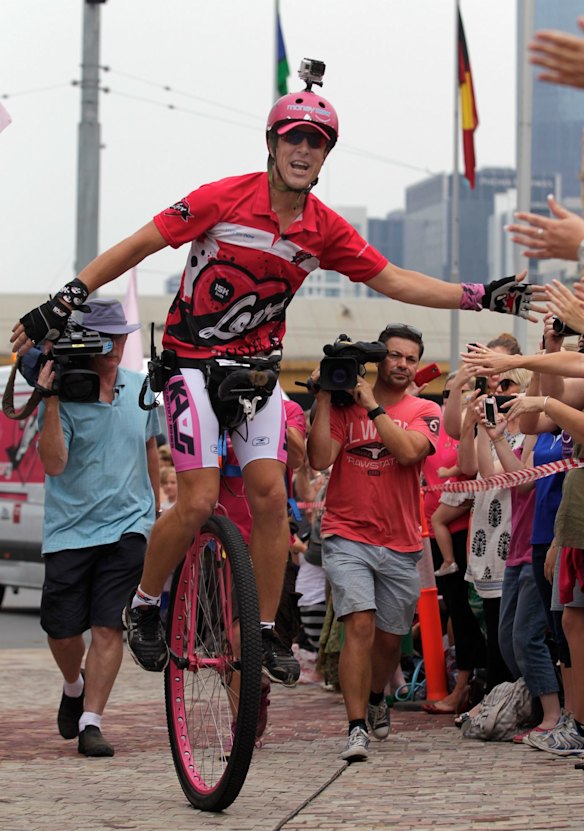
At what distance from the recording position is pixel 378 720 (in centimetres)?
784

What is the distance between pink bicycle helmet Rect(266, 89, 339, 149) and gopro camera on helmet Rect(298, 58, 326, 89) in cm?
19

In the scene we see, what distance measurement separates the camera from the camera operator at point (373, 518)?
25.3ft

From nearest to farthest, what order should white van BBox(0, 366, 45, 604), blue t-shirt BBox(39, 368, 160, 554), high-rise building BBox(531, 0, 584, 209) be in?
blue t-shirt BBox(39, 368, 160, 554), white van BBox(0, 366, 45, 604), high-rise building BBox(531, 0, 584, 209)

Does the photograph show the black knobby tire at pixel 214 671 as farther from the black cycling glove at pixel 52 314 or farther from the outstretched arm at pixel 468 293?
the outstretched arm at pixel 468 293

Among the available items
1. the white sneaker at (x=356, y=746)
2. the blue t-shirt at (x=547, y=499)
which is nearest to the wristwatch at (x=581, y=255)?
the blue t-shirt at (x=547, y=499)

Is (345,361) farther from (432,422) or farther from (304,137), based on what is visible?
(304,137)

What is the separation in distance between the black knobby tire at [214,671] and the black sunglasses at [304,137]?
152 cm

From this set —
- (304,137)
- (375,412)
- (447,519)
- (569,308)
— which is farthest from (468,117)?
(569,308)

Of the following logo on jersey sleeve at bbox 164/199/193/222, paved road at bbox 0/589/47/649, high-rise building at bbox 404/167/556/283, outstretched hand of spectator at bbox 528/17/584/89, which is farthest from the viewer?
high-rise building at bbox 404/167/556/283

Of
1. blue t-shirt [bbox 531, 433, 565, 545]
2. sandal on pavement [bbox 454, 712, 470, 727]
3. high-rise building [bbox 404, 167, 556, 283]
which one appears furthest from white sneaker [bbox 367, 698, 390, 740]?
high-rise building [bbox 404, 167, 556, 283]

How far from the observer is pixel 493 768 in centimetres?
658

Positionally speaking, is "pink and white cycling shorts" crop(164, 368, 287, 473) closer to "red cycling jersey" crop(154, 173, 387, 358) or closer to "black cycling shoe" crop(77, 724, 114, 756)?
"red cycling jersey" crop(154, 173, 387, 358)

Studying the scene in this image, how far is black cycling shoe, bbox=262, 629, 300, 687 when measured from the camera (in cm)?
580

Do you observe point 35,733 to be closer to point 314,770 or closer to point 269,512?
point 314,770
